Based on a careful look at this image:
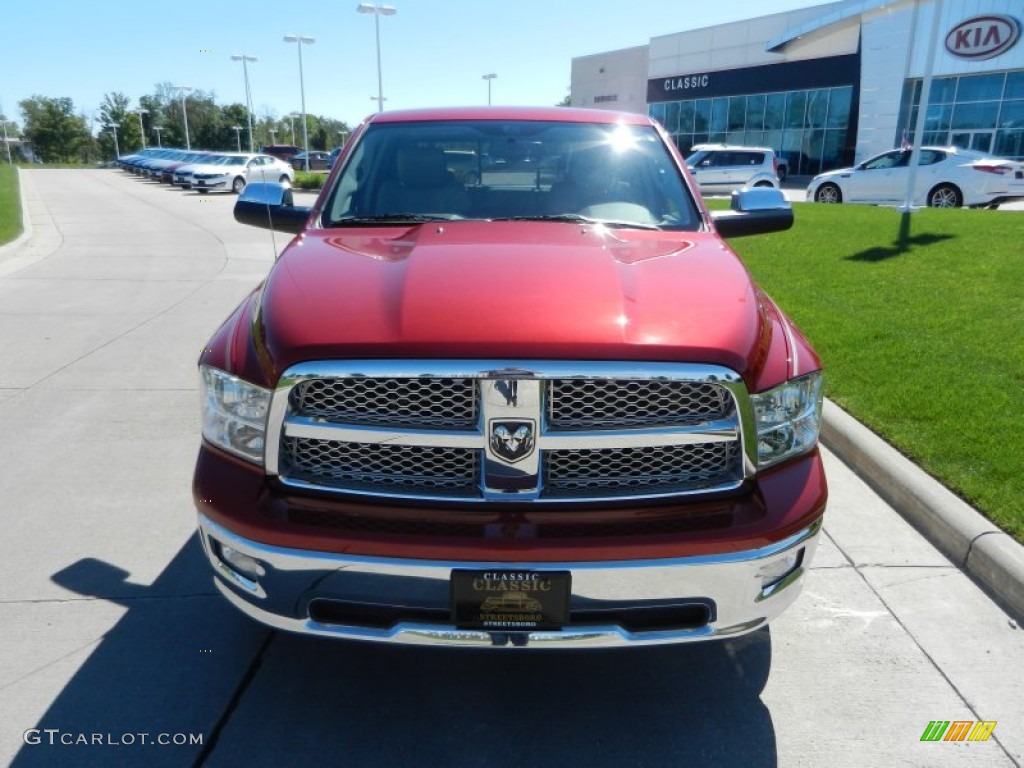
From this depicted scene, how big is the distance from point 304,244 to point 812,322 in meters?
5.08

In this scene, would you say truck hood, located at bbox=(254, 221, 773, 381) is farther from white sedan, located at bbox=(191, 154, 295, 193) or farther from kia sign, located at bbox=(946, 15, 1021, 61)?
kia sign, located at bbox=(946, 15, 1021, 61)

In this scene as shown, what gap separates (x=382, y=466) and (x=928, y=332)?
5526 mm

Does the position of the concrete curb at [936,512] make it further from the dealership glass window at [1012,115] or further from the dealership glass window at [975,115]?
the dealership glass window at [975,115]

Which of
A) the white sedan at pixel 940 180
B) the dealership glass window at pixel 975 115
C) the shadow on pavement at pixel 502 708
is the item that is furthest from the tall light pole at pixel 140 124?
the shadow on pavement at pixel 502 708

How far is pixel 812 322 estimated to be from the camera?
6.86 meters

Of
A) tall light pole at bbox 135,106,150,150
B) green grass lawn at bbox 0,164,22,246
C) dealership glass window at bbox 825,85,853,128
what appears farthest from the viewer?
tall light pole at bbox 135,106,150,150

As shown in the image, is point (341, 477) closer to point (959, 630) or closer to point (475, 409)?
point (475, 409)

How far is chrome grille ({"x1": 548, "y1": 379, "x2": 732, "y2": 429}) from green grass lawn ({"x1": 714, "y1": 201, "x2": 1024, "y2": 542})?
209 cm

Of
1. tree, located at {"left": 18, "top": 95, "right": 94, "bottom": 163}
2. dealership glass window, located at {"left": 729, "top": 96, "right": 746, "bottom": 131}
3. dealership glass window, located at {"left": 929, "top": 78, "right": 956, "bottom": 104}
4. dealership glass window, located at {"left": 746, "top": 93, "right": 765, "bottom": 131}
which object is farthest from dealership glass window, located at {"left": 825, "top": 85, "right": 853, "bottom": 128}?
tree, located at {"left": 18, "top": 95, "right": 94, "bottom": 163}

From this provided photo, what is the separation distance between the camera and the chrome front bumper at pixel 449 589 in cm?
208

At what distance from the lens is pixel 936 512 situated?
367 centimetres

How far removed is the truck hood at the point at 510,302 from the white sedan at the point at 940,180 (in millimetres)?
14731

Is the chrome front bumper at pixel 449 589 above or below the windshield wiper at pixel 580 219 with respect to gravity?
below

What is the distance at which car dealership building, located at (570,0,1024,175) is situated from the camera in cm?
3141
